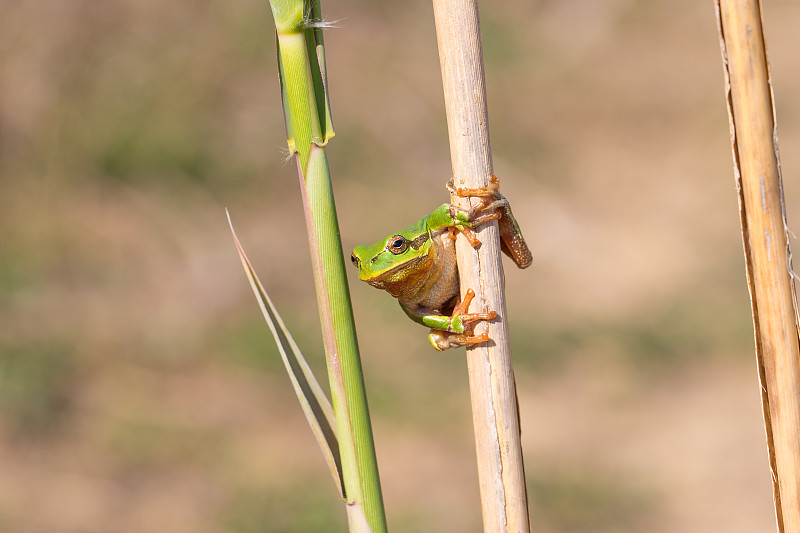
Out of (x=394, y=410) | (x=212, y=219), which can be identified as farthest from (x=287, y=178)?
(x=394, y=410)

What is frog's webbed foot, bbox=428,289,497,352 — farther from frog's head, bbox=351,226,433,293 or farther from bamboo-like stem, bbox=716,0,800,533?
bamboo-like stem, bbox=716,0,800,533

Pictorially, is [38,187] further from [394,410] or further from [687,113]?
[687,113]


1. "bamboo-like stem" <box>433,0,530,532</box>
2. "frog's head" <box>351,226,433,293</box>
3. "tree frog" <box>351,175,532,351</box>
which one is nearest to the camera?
"bamboo-like stem" <box>433,0,530,532</box>

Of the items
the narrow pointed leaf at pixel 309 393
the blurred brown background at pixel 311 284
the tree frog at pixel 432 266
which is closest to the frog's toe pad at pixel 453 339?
the tree frog at pixel 432 266

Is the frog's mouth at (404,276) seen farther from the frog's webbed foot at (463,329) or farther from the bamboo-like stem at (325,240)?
the bamboo-like stem at (325,240)

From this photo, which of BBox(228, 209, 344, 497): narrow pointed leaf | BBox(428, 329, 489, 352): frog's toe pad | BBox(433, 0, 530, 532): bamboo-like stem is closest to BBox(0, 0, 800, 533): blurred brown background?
BBox(428, 329, 489, 352): frog's toe pad

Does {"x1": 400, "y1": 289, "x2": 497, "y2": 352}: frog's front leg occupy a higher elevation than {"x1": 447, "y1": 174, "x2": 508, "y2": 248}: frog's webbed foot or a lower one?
lower

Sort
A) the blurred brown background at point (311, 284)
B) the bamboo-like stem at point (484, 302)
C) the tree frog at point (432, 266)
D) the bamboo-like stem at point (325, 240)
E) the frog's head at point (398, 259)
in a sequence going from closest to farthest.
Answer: the bamboo-like stem at point (325, 240)
the bamboo-like stem at point (484, 302)
the tree frog at point (432, 266)
the frog's head at point (398, 259)
the blurred brown background at point (311, 284)
